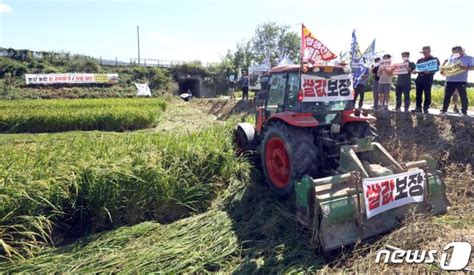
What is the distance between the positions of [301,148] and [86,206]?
2754 mm

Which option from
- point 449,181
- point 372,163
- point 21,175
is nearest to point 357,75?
point 449,181

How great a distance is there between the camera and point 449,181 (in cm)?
469

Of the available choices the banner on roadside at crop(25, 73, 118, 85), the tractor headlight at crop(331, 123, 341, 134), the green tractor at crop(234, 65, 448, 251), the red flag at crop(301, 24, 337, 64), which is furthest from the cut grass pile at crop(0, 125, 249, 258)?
the banner on roadside at crop(25, 73, 118, 85)

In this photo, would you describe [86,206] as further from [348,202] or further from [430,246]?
[430,246]

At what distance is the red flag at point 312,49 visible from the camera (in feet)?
15.1

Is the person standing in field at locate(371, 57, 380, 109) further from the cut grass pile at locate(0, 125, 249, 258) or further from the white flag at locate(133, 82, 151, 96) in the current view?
the white flag at locate(133, 82, 151, 96)

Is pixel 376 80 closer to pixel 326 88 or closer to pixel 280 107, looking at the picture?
pixel 326 88

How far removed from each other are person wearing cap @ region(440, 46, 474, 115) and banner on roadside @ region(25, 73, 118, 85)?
28.9 meters

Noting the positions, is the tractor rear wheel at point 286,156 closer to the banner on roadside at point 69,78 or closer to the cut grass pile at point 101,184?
the cut grass pile at point 101,184

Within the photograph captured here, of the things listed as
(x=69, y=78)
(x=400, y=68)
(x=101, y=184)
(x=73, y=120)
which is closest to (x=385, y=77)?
(x=400, y=68)

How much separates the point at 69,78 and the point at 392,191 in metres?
30.6

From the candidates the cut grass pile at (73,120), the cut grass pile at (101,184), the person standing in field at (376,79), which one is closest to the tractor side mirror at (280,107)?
A: the cut grass pile at (101,184)

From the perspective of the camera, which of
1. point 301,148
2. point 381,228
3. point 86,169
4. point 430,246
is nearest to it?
point 430,246

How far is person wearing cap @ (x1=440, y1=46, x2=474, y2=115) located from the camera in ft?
20.1
